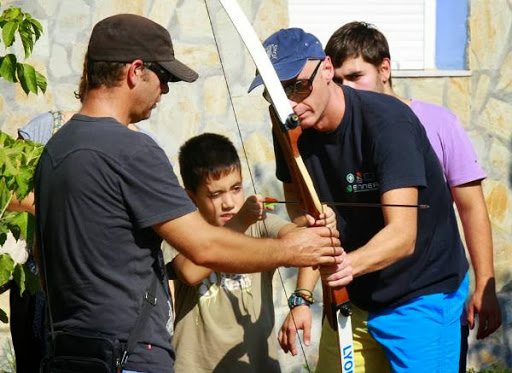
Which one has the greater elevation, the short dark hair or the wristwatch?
the short dark hair

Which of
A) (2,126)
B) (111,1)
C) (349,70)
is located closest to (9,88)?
(2,126)

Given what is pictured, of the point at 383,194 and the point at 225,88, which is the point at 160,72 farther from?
the point at 225,88

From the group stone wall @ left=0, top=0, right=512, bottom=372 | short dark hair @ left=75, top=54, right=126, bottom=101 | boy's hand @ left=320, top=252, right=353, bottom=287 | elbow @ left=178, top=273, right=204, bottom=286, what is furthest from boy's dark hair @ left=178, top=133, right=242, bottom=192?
short dark hair @ left=75, top=54, right=126, bottom=101

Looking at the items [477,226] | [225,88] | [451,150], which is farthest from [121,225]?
[225,88]

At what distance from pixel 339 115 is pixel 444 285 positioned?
730 mm

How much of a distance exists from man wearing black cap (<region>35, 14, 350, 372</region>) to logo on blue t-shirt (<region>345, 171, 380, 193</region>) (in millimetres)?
480

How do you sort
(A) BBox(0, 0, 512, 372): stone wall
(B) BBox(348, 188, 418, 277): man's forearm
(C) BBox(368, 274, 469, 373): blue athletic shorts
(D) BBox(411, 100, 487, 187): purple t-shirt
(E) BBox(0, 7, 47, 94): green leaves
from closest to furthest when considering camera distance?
(E) BBox(0, 7, 47, 94): green leaves, (B) BBox(348, 188, 418, 277): man's forearm, (C) BBox(368, 274, 469, 373): blue athletic shorts, (D) BBox(411, 100, 487, 187): purple t-shirt, (A) BBox(0, 0, 512, 372): stone wall

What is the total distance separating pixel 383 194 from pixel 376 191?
0.11 meters

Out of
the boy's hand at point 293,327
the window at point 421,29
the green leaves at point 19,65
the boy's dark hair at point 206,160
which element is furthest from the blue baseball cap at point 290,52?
the window at point 421,29

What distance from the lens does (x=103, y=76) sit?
10.4ft

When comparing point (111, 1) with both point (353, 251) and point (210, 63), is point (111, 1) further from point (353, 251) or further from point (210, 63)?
point (353, 251)

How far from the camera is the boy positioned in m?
4.01

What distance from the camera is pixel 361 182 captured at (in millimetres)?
3682

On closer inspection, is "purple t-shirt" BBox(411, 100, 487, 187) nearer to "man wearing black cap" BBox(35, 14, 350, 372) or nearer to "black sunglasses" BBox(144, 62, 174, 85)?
"man wearing black cap" BBox(35, 14, 350, 372)
